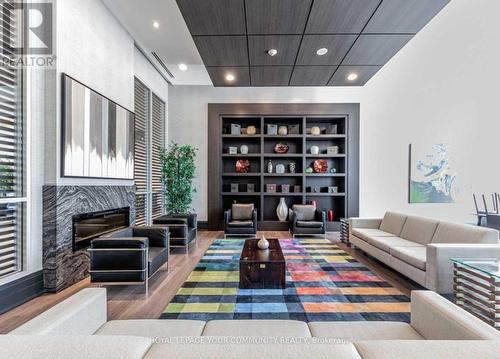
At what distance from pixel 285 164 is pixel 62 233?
5.38 metres

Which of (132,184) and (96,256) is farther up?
(132,184)

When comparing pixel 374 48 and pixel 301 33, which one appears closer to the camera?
pixel 301 33

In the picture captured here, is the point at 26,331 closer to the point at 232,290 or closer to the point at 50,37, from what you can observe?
the point at 232,290

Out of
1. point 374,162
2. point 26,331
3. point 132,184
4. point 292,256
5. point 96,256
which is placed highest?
point 374,162

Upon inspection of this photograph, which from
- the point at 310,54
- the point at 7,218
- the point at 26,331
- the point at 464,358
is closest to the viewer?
the point at 464,358

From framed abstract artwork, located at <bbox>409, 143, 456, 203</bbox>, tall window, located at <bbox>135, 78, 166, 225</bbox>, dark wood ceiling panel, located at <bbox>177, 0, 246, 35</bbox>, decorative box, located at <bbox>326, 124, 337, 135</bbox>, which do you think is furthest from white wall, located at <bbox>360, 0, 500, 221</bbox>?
tall window, located at <bbox>135, 78, 166, 225</bbox>

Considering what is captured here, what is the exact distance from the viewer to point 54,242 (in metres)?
3.16

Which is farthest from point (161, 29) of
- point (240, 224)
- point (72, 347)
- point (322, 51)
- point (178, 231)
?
point (72, 347)

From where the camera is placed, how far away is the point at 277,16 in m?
3.57

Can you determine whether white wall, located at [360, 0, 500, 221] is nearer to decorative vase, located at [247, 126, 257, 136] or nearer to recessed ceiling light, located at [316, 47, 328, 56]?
recessed ceiling light, located at [316, 47, 328, 56]

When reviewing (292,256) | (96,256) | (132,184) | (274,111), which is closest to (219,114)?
(274,111)

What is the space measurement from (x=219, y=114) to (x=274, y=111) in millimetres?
1405

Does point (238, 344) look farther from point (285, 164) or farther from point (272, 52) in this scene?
point (285, 164)

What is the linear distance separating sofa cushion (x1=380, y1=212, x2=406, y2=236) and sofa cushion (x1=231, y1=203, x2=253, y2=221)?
2.87 m
